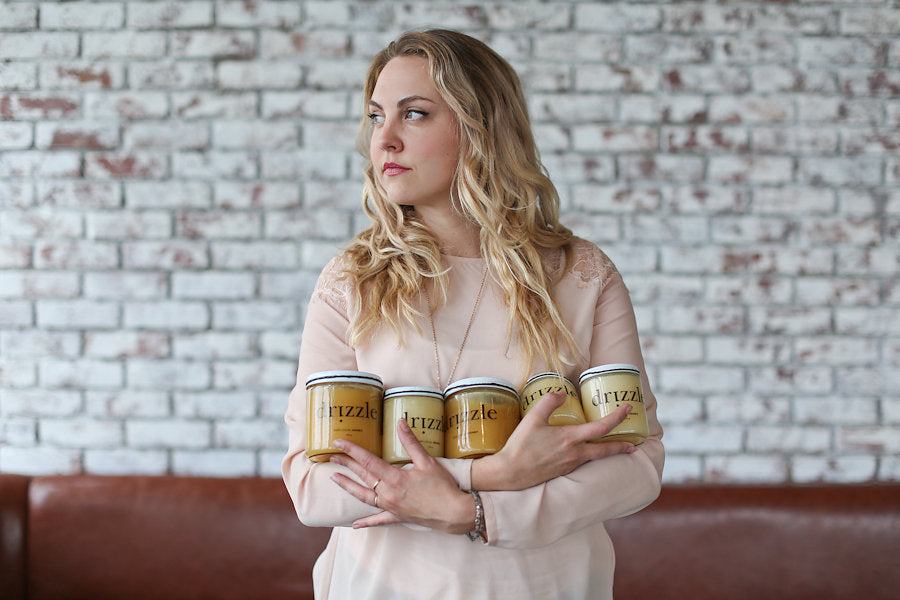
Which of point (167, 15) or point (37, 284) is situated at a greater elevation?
point (167, 15)

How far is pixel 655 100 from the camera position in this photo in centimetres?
190

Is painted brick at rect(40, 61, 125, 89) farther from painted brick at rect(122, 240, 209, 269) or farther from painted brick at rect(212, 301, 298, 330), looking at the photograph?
painted brick at rect(212, 301, 298, 330)

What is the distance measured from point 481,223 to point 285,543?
109cm

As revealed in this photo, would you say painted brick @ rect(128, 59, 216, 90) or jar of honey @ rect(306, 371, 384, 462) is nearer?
jar of honey @ rect(306, 371, 384, 462)

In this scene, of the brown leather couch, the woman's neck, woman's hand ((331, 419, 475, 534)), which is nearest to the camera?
woman's hand ((331, 419, 475, 534))

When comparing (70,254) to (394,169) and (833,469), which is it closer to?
(394,169)

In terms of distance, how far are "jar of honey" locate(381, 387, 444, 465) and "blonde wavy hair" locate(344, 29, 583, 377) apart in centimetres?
19

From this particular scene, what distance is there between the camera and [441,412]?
3.23 ft

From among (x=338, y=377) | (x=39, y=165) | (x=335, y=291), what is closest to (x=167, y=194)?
(x=39, y=165)

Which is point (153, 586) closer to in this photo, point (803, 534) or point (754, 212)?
point (803, 534)

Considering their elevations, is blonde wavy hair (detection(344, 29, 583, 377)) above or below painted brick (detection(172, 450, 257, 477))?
above

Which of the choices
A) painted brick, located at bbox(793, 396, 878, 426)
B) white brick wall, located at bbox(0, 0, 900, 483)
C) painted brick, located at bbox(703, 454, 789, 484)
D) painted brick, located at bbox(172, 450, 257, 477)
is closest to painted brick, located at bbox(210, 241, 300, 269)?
white brick wall, located at bbox(0, 0, 900, 483)

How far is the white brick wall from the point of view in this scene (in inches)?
74.7

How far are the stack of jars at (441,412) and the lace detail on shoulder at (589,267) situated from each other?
26 centimetres
